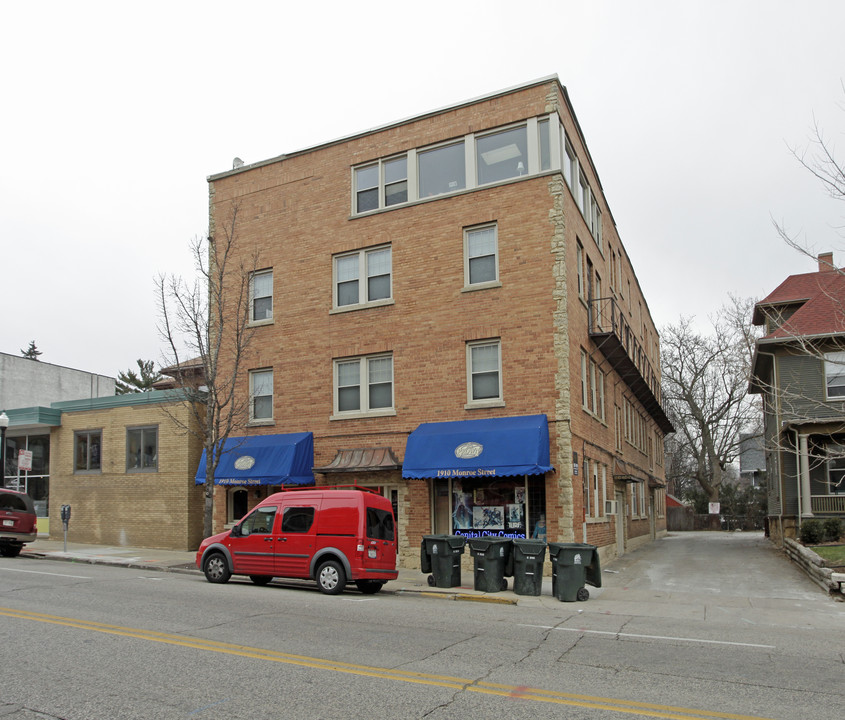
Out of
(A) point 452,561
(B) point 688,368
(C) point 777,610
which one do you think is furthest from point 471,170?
(B) point 688,368

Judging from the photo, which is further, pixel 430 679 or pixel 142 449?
pixel 142 449

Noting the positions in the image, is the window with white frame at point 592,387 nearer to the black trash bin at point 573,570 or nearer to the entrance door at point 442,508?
the entrance door at point 442,508

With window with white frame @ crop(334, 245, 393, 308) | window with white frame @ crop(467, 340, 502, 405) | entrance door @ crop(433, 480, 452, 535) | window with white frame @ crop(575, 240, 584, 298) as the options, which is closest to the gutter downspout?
window with white frame @ crop(575, 240, 584, 298)

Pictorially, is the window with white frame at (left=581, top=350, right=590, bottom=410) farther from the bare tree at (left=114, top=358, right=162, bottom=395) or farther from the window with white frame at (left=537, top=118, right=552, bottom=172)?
the bare tree at (left=114, top=358, right=162, bottom=395)

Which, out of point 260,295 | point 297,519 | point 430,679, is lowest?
point 430,679

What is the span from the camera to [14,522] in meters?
20.1

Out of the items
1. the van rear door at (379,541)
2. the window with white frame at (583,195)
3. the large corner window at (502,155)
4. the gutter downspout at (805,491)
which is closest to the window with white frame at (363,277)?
the large corner window at (502,155)

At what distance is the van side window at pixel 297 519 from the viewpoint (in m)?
14.7

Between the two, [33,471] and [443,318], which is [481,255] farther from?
[33,471]

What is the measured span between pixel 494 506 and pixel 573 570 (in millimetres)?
4926

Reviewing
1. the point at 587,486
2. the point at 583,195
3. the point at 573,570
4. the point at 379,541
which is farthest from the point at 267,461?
the point at 583,195

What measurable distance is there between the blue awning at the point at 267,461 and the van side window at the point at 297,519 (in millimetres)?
5517

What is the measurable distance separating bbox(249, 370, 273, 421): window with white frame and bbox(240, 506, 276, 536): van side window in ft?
24.4

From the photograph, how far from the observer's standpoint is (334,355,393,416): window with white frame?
20.9 metres
